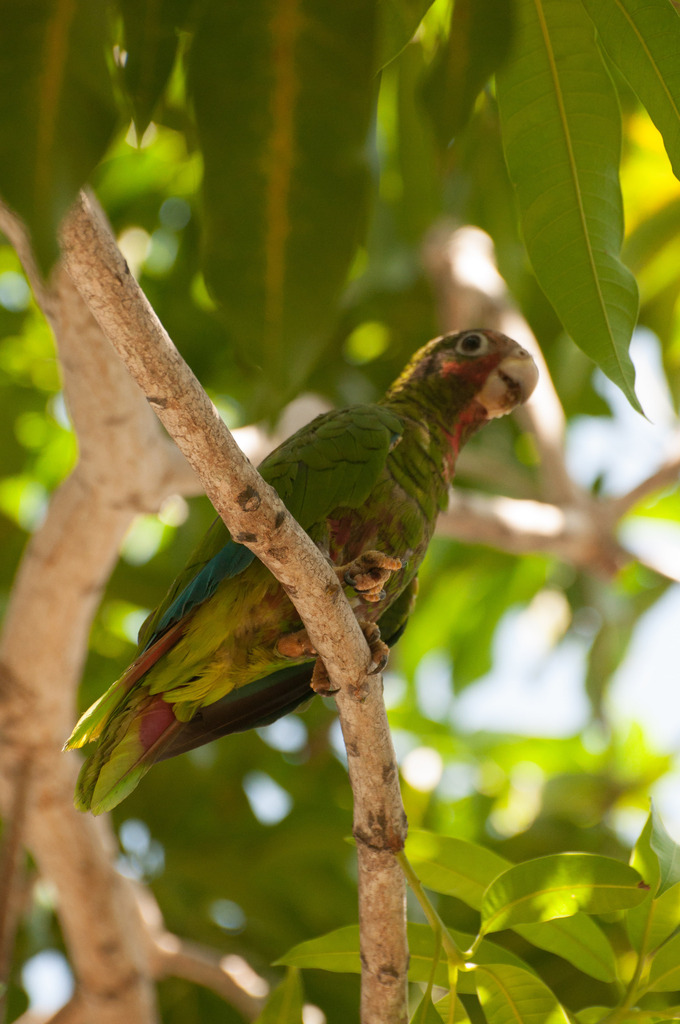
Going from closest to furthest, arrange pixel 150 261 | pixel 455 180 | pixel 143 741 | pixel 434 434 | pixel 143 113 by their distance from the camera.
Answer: pixel 143 113, pixel 143 741, pixel 434 434, pixel 455 180, pixel 150 261

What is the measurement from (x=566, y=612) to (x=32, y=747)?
2620 millimetres

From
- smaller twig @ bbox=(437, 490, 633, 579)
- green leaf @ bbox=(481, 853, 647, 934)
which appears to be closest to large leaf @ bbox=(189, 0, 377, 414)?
green leaf @ bbox=(481, 853, 647, 934)

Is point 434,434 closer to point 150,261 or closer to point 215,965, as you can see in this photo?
point 215,965

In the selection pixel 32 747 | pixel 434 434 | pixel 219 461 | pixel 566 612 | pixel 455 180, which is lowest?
pixel 566 612

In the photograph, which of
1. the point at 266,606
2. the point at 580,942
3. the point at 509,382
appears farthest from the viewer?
the point at 509,382

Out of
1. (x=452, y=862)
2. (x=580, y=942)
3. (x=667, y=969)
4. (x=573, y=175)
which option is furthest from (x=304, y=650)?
(x=573, y=175)

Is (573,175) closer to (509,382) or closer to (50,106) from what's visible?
(50,106)

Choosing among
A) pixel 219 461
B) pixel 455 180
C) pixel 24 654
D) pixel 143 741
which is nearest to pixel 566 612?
pixel 455 180

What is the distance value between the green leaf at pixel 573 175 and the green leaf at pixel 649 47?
0.20ft

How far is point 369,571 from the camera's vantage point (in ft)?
5.07

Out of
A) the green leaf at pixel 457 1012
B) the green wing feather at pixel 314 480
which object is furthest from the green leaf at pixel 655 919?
the green wing feather at pixel 314 480

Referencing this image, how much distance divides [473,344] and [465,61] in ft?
3.58

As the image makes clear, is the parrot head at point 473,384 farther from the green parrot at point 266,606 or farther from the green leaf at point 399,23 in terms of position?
the green leaf at point 399,23

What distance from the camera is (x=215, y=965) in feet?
8.27
